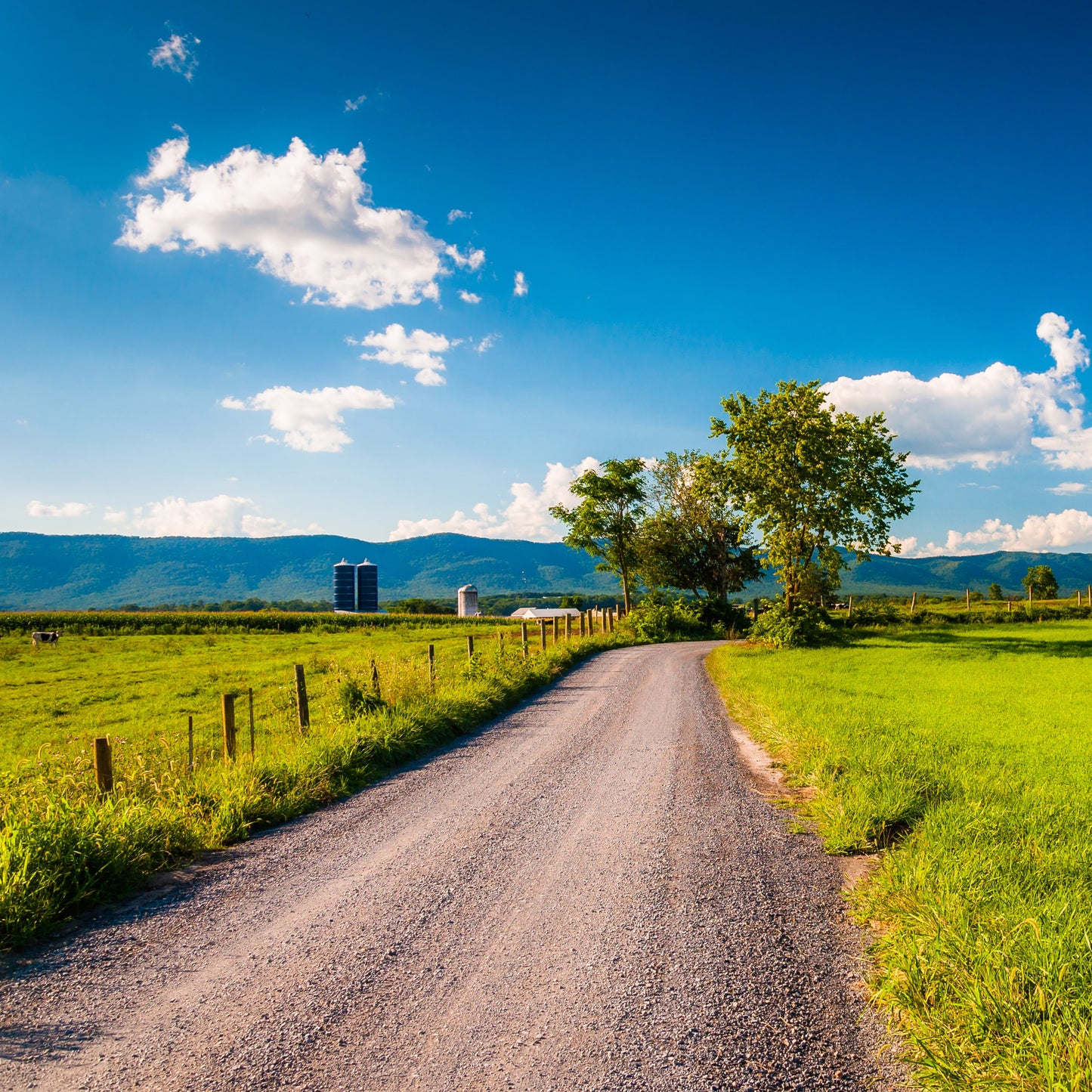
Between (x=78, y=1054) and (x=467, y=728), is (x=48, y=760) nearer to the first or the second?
(x=78, y=1054)

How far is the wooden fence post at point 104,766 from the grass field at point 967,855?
26.2 ft

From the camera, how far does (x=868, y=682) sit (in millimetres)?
19641

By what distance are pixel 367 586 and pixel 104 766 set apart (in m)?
183

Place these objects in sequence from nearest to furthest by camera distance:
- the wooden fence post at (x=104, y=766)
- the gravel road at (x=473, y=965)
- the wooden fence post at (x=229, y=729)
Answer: the gravel road at (x=473, y=965) < the wooden fence post at (x=104, y=766) < the wooden fence post at (x=229, y=729)

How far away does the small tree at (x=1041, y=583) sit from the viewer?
6838 cm

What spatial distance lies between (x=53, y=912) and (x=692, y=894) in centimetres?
528

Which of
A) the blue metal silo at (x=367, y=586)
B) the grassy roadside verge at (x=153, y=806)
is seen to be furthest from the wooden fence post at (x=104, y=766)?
the blue metal silo at (x=367, y=586)

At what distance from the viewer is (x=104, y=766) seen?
26.0 ft

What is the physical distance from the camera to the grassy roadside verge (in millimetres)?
5801

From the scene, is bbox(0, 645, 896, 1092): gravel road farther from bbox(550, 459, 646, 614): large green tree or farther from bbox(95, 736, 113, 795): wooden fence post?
bbox(550, 459, 646, 614): large green tree

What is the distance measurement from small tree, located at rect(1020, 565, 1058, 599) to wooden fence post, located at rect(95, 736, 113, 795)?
75496mm

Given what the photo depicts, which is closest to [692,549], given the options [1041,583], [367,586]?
[1041,583]

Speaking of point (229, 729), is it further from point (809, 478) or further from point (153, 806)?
point (809, 478)

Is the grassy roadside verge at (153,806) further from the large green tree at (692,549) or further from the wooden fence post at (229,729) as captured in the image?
the large green tree at (692,549)
